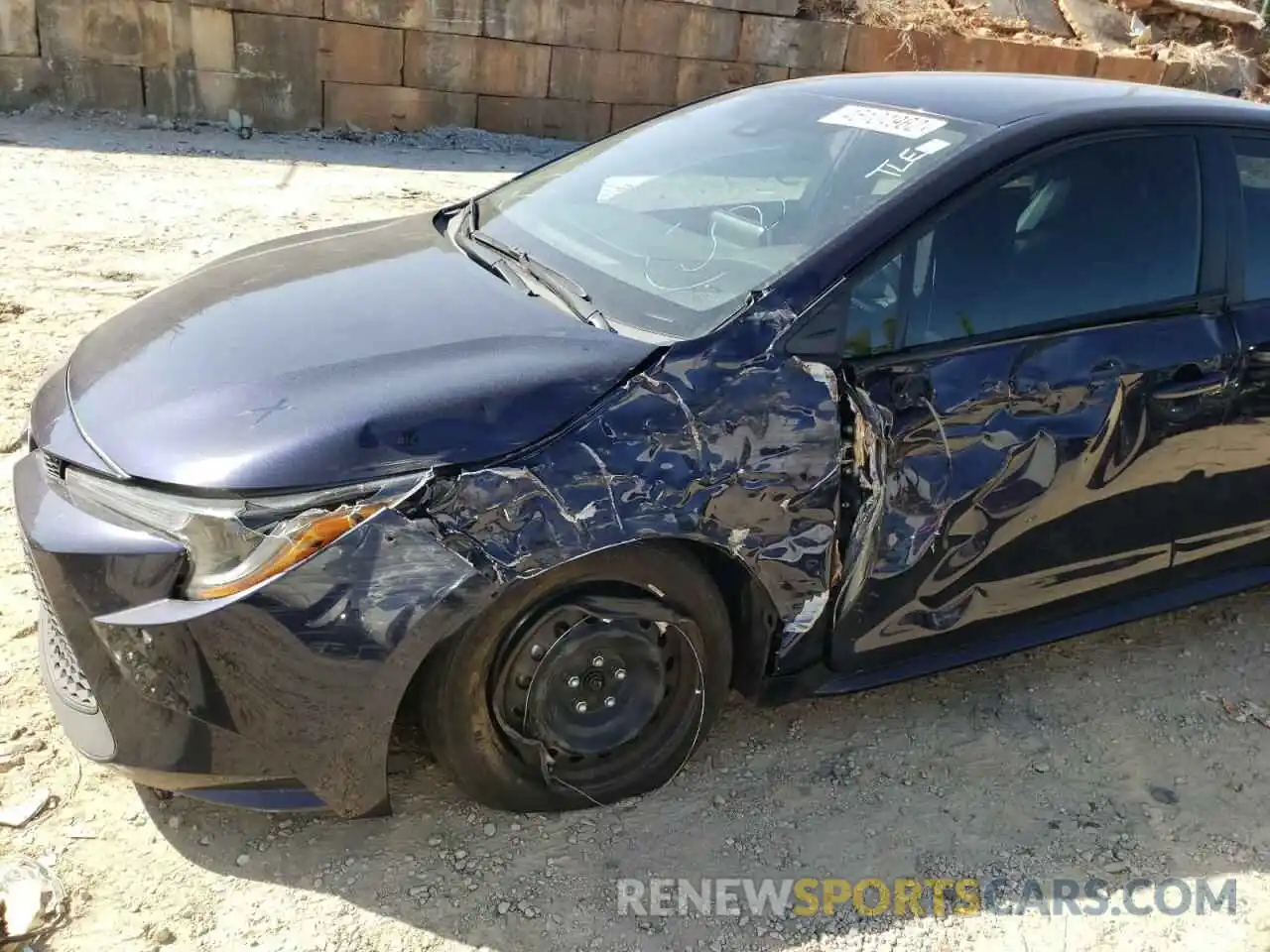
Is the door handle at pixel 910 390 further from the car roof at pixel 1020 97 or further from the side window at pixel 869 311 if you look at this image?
the car roof at pixel 1020 97

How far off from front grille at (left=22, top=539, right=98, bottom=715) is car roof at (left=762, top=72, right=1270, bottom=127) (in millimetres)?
2453

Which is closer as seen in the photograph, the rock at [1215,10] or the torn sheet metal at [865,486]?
the torn sheet metal at [865,486]

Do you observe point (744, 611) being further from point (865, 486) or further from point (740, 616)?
point (865, 486)

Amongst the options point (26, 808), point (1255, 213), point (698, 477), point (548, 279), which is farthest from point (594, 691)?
point (1255, 213)

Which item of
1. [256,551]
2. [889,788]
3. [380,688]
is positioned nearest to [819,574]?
[889,788]

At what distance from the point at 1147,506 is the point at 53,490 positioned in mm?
2716

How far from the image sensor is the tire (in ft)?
7.40

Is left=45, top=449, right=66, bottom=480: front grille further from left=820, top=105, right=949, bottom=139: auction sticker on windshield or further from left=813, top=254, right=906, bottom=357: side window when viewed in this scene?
left=820, top=105, right=949, bottom=139: auction sticker on windshield

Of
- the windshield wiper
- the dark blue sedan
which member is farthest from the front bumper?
the windshield wiper

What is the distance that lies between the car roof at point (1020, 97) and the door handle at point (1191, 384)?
2.33 feet

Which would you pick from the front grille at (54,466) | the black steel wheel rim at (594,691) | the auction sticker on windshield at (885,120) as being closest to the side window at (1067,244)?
the auction sticker on windshield at (885,120)

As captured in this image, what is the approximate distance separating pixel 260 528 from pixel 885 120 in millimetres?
1956

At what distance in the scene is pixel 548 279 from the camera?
9.07 feet

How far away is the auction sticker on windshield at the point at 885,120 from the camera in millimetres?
2811
